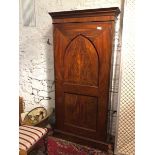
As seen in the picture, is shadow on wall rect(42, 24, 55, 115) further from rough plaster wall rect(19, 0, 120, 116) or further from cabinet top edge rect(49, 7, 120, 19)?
cabinet top edge rect(49, 7, 120, 19)

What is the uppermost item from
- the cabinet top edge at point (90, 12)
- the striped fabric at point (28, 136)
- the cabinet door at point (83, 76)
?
the cabinet top edge at point (90, 12)

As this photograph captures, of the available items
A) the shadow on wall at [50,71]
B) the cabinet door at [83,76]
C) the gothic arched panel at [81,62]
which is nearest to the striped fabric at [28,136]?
the cabinet door at [83,76]

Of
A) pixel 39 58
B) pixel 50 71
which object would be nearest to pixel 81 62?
pixel 50 71

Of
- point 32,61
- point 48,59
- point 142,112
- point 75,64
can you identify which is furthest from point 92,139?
point 142,112

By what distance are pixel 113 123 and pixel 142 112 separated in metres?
2.23

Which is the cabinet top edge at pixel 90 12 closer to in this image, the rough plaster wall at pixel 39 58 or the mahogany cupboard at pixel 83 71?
the mahogany cupboard at pixel 83 71

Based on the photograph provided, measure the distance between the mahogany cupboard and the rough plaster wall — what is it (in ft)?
2.04

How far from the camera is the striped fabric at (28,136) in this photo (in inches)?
70.1

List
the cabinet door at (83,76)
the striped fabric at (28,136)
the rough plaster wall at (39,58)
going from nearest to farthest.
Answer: the striped fabric at (28,136) → the cabinet door at (83,76) → the rough plaster wall at (39,58)

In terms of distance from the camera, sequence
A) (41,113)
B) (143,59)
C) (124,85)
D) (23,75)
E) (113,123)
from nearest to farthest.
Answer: (143,59), (124,85), (113,123), (41,113), (23,75)

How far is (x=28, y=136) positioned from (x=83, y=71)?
0.97m

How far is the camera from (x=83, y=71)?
2252 mm

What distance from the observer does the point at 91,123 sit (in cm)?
233

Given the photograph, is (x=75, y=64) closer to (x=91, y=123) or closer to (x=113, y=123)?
(x=91, y=123)
